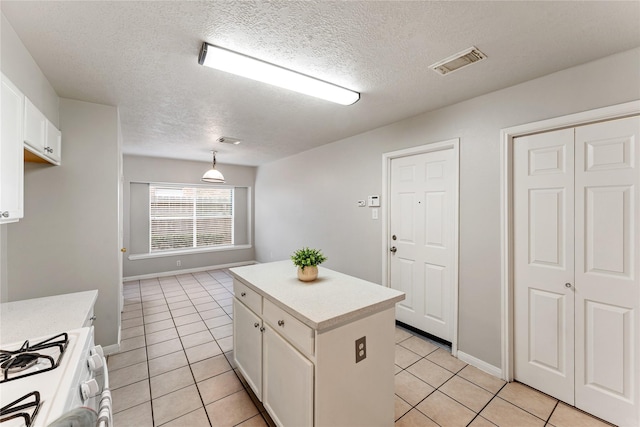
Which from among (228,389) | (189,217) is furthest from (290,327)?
(189,217)

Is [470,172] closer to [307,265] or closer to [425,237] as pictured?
[425,237]

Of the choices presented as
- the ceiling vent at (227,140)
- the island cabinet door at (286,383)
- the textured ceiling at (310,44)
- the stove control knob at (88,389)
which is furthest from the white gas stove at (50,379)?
the ceiling vent at (227,140)

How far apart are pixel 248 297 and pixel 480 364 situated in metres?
2.14

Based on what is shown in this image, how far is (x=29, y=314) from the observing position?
1617 millimetres

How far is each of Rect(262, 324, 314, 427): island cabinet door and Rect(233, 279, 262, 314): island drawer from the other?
176 millimetres

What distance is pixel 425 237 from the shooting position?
2.90m

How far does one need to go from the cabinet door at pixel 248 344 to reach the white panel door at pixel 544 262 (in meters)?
2.10

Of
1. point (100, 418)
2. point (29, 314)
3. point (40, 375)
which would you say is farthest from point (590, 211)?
point (29, 314)

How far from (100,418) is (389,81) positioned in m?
2.52

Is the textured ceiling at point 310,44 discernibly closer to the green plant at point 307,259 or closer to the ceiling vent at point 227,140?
the ceiling vent at point 227,140

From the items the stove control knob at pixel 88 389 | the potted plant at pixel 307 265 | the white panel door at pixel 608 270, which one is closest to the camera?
the stove control knob at pixel 88 389

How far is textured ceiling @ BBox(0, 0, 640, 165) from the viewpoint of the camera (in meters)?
1.35

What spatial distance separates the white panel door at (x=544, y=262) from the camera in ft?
6.33

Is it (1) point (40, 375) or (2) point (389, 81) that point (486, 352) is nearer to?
(2) point (389, 81)
